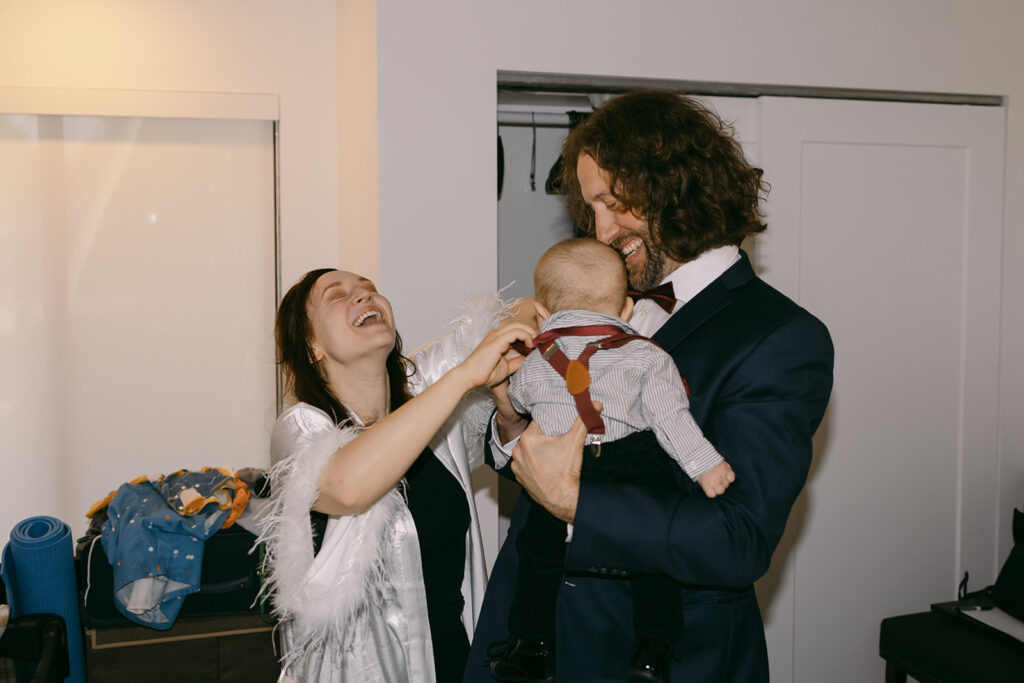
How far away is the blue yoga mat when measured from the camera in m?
2.22

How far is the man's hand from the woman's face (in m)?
0.52

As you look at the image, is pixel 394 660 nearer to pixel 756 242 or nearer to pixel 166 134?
pixel 756 242

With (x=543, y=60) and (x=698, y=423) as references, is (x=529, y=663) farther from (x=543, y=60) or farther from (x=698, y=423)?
(x=543, y=60)

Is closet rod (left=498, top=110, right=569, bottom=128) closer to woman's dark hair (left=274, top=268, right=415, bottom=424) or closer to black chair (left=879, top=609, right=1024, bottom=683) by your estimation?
woman's dark hair (left=274, top=268, right=415, bottom=424)

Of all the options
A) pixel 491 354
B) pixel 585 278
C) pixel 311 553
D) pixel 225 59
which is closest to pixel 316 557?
pixel 311 553

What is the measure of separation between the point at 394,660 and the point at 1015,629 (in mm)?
2001

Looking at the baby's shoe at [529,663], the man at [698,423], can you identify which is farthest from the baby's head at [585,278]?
the baby's shoe at [529,663]

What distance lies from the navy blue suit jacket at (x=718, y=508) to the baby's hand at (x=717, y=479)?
0.02 metres

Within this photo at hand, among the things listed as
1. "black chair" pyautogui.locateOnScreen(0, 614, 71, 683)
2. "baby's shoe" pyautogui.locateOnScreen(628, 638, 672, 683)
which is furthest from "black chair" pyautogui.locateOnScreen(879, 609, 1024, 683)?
"black chair" pyautogui.locateOnScreen(0, 614, 71, 683)

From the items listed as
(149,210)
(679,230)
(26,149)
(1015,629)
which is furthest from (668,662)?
(26,149)

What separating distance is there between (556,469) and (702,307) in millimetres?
408

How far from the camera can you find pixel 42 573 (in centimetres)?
223

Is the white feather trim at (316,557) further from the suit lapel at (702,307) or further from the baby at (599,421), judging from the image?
the suit lapel at (702,307)

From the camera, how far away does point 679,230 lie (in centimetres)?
158
